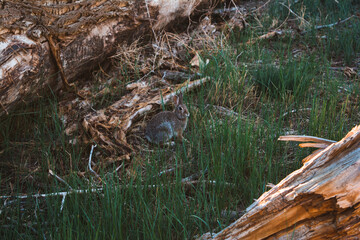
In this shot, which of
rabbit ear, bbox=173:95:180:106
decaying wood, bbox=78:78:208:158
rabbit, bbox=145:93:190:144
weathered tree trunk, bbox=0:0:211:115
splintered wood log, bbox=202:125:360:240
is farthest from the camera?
rabbit ear, bbox=173:95:180:106

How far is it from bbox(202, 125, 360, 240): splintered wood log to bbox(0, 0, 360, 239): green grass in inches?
18.4

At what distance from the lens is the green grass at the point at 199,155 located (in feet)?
8.89

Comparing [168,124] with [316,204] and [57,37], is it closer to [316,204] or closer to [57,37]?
[57,37]

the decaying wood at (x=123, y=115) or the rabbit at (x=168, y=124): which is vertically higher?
the decaying wood at (x=123, y=115)

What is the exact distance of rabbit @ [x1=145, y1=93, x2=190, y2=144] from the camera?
13.6 ft

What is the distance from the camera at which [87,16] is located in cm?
411

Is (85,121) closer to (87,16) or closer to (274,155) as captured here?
(87,16)

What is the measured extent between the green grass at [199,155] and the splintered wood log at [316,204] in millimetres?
466

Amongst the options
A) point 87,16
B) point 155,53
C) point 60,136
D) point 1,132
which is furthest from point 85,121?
point 155,53

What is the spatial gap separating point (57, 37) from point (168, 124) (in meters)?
1.37

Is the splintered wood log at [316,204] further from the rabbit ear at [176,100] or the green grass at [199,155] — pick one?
the rabbit ear at [176,100]

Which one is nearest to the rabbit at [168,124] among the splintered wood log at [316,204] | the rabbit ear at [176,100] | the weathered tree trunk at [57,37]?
the rabbit ear at [176,100]

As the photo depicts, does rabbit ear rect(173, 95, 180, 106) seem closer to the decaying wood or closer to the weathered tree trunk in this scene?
the decaying wood

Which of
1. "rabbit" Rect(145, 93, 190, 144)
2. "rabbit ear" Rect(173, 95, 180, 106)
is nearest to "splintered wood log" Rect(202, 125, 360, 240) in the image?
"rabbit" Rect(145, 93, 190, 144)
